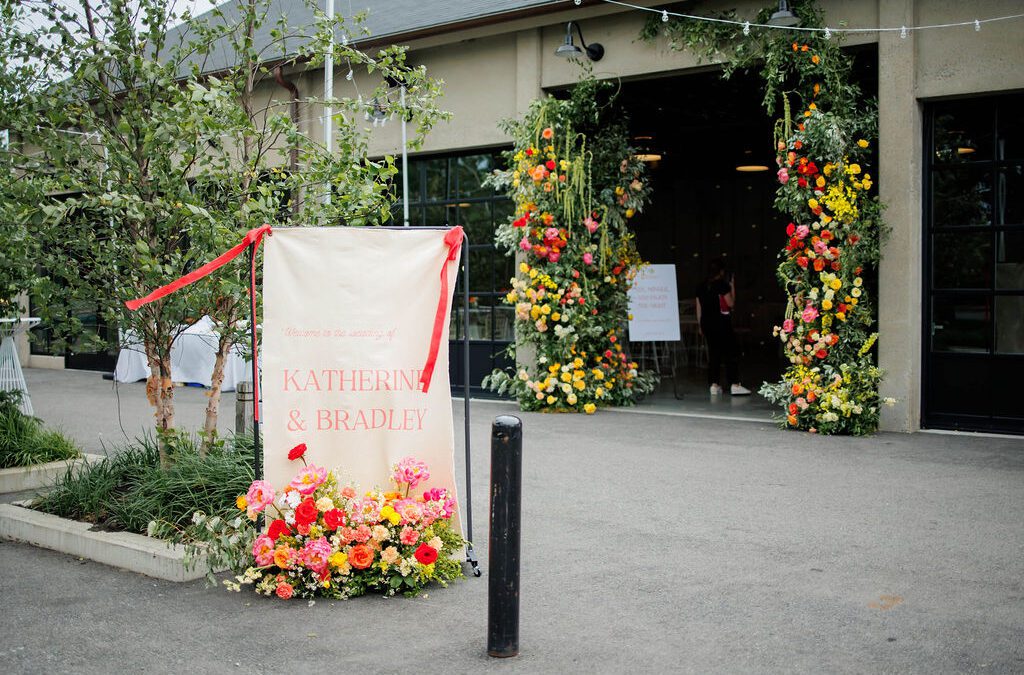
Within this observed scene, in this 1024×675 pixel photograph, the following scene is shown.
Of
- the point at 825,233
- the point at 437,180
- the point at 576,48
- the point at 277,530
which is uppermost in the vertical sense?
the point at 576,48

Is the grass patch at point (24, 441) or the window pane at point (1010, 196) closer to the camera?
the grass patch at point (24, 441)

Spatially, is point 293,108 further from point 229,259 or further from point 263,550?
point 263,550

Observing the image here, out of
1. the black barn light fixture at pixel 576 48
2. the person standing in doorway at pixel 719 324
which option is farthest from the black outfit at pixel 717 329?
the black barn light fixture at pixel 576 48

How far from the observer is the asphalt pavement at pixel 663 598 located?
14.2 ft

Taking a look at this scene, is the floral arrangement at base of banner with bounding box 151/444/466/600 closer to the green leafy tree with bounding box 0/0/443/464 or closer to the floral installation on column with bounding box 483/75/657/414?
the green leafy tree with bounding box 0/0/443/464

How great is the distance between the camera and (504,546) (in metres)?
4.31

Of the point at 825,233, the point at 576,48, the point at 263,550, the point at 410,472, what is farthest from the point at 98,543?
the point at 576,48

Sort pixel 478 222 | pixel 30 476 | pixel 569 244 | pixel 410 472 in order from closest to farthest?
1. pixel 410 472
2. pixel 30 476
3. pixel 569 244
4. pixel 478 222

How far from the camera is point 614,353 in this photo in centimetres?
1300

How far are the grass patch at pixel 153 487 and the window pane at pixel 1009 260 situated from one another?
7.74m

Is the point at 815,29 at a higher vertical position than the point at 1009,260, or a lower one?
higher

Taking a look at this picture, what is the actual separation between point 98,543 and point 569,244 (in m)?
7.72

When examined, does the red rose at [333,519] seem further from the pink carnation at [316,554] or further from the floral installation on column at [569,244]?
the floral installation on column at [569,244]

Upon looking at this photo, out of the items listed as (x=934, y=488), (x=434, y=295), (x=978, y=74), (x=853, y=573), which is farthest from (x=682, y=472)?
(x=978, y=74)
